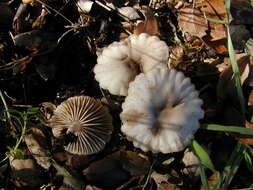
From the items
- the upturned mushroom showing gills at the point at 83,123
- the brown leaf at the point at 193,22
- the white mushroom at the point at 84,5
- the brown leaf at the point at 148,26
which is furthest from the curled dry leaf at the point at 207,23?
the upturned mushroom showing gills at the point at 83,123

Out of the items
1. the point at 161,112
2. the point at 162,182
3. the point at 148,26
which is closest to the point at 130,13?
the point at 148,26

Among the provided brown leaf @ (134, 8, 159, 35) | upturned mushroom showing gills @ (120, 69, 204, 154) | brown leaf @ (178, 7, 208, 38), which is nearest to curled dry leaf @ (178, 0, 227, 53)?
brown leaf @ (178, 7, 208, 38)

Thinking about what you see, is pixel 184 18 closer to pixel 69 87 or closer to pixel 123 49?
pixel 123 49

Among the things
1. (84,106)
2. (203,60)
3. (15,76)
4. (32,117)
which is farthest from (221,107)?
(15,76)

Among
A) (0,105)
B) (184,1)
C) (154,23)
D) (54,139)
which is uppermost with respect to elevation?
(184,1)

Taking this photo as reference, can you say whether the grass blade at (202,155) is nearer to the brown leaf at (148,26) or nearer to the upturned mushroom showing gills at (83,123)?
the upturned mushroom showing gills at (83,123)
